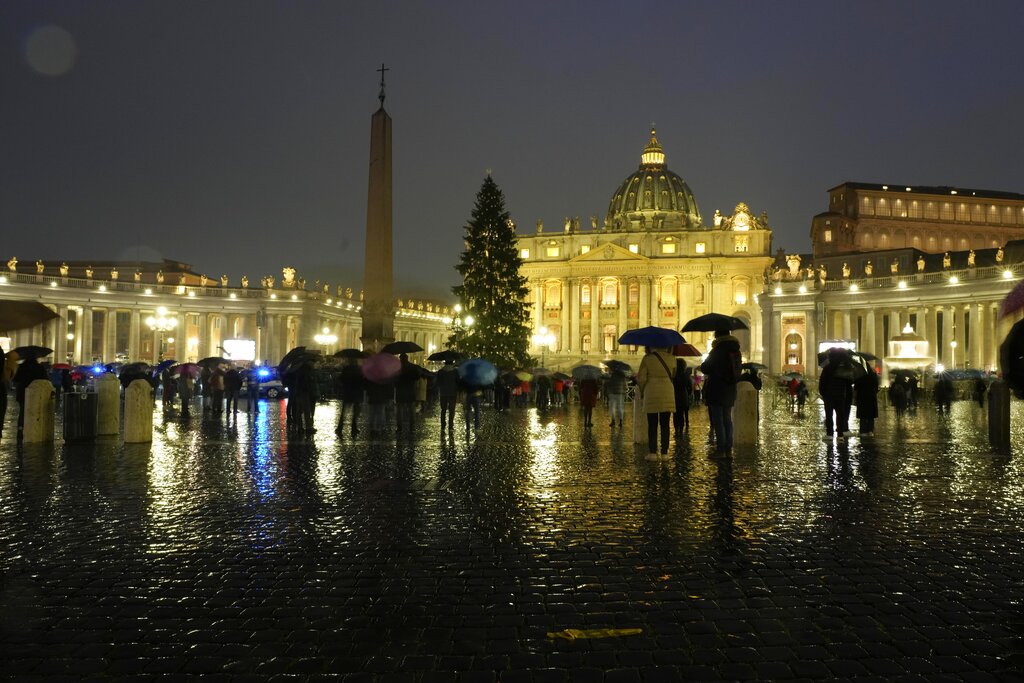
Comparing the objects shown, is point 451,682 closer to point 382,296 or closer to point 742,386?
point 742,386

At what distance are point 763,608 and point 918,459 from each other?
8749 mm

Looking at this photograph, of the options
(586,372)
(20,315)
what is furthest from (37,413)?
(586,372)

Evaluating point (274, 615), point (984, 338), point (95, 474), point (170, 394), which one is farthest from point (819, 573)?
point (984, 338)

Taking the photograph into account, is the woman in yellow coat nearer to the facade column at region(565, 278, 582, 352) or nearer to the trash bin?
the trash bin

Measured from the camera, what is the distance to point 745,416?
1536 cm

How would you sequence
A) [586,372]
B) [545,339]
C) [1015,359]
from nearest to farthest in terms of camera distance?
1. [1015,359]
2. [586,372]
3. [545,339]

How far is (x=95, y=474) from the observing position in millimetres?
10734

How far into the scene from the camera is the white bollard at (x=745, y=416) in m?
15.3

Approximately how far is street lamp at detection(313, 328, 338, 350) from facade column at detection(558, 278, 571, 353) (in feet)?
93.2

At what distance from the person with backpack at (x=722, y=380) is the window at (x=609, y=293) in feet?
300

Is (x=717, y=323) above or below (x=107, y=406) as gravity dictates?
above

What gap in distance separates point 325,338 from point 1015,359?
77.7m

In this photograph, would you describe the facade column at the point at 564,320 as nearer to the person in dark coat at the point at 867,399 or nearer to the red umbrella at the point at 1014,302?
the person in dark coat at the point at 867,399

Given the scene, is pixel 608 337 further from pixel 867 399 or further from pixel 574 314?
pixel 867 399
